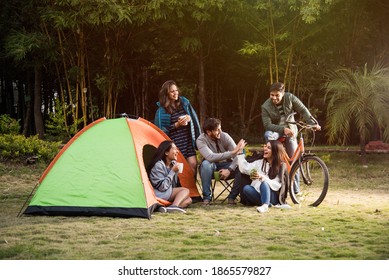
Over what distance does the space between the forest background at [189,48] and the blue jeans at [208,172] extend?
3.71 metres

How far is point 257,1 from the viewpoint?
10672 millimetres

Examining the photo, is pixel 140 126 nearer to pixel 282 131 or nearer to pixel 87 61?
pixel 282 131

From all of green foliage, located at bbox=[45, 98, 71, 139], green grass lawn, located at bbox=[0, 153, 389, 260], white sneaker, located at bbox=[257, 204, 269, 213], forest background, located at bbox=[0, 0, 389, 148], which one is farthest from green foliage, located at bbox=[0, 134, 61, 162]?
white sneaker, located at bbox=[257, 204, 269, 213]

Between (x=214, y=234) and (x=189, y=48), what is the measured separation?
25.7 feet

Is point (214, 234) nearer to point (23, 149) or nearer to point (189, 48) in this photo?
point (23, 149)

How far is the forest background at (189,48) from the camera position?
10898mm

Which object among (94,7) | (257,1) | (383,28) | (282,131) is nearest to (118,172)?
(282,131)

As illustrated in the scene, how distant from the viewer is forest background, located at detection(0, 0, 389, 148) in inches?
429

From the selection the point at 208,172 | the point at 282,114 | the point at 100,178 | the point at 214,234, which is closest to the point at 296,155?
the point at 282,114

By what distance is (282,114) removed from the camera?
22.9 ft

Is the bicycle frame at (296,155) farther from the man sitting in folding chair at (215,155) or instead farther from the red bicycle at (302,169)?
the man sitting in folding chair at (215,155)

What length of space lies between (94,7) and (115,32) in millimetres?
2057

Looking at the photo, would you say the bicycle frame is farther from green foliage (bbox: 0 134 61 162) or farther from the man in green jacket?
green foliage (bbox: 0 134 61 162)

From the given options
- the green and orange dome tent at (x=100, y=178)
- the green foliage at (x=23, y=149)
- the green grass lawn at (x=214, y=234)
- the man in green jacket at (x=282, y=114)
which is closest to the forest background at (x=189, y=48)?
the green foliage at (x=23, y=149)
